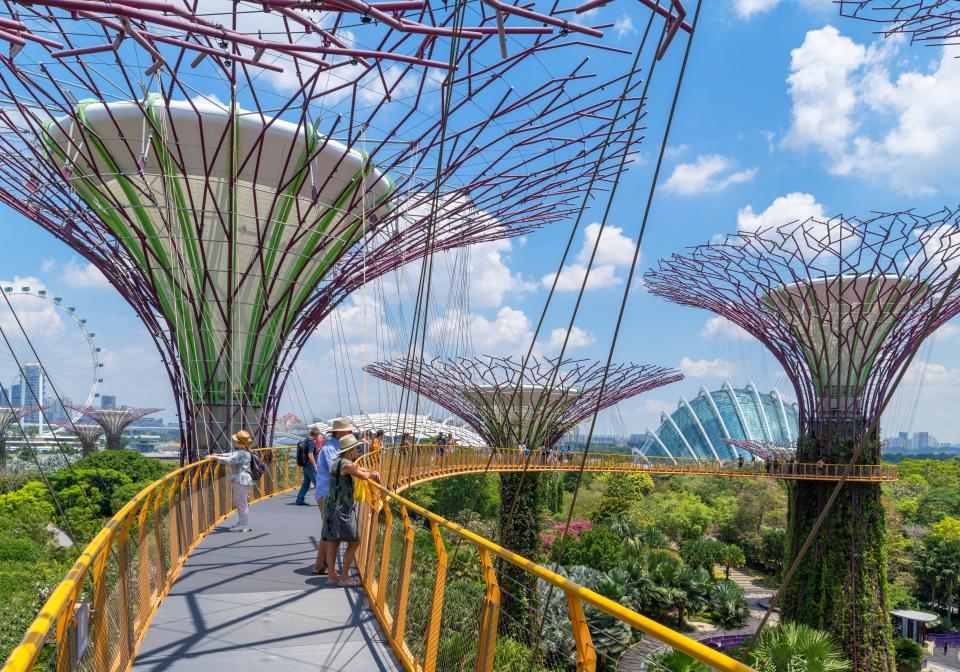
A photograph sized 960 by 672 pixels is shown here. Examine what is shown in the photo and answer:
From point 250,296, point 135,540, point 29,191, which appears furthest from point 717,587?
point 135,540

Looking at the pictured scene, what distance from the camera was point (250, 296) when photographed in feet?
58.6

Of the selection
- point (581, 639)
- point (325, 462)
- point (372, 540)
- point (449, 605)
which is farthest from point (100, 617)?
point (325, 462)

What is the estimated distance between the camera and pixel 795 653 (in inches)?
574

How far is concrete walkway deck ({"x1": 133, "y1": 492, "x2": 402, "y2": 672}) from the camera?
479cm

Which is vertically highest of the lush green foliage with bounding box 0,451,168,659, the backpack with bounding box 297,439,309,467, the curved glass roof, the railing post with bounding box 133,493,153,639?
the curved glass roof

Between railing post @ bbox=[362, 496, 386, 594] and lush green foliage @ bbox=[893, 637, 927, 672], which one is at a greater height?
railing post @ bbox=[362, 496, 386, 594]

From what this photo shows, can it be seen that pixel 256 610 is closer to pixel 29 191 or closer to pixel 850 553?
pixel 29 191

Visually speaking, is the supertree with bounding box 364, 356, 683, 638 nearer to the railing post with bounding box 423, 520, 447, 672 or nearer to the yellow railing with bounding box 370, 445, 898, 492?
the yellow railing with bounding box 370, 445, 898, 492

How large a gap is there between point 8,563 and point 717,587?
23.7m

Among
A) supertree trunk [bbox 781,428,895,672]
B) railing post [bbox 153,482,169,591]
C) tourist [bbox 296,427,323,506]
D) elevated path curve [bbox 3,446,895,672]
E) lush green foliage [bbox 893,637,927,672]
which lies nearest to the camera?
elevated path curve [bbox 3,446,895,672]

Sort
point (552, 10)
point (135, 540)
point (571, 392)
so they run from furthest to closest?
point (571, 392) → point (552, 10) → point (135, 540)

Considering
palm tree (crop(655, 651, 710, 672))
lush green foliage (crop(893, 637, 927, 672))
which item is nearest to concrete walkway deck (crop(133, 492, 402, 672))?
palm tree (crop(655, 651, 710, 672))

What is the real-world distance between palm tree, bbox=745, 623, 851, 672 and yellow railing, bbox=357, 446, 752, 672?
416 inches

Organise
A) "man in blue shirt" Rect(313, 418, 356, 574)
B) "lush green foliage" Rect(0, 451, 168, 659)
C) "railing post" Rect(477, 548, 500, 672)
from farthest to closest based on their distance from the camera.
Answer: "lush green foliage" Rect(0, 451, 168, 659)
"man in blue shirt" Rect(313, 418, 356, 574)
"railing post" Rect(477, 548, 500, 672)
